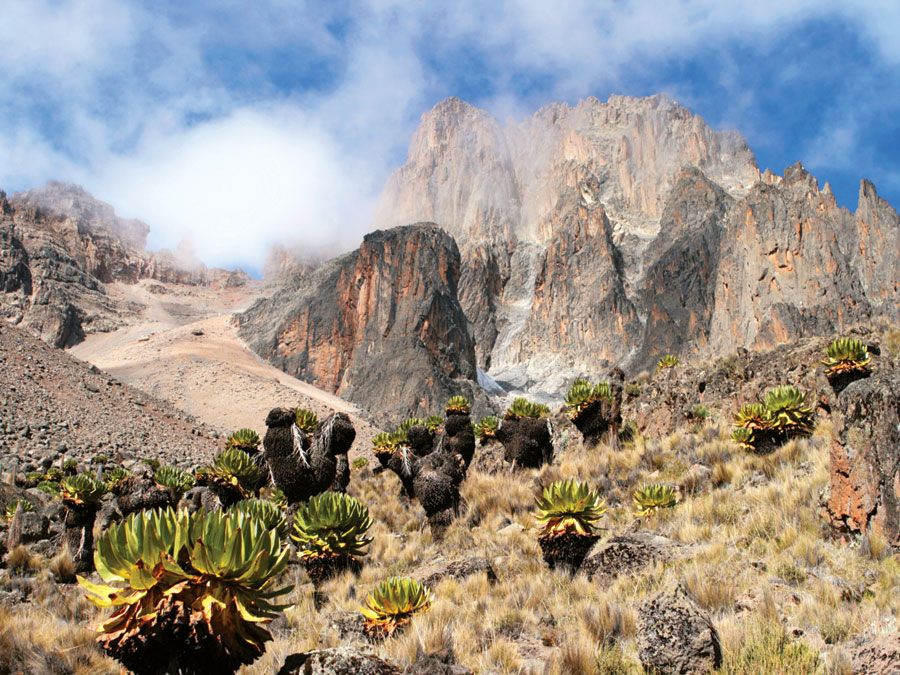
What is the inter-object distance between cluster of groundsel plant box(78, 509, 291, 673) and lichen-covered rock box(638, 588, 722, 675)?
8.50ft

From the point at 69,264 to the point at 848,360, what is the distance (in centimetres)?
12560

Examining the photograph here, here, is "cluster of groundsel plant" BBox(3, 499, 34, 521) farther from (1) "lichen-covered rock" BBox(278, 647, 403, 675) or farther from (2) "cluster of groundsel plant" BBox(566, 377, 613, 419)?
(2) "cluster of groundsel plant" BBox(566, 377, 613, 419)

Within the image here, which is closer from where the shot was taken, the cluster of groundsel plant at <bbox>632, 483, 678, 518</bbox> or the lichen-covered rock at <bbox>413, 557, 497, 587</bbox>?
the lichen-covered rock at <bbox>413, 557, 497, 587</bbox>

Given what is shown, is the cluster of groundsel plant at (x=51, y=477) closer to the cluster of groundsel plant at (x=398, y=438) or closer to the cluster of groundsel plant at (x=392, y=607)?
the cluster of groundsel plant at (x=398, y=438)

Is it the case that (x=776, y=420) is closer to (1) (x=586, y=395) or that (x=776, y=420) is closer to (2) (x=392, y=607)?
(1) (x=586, y=395)

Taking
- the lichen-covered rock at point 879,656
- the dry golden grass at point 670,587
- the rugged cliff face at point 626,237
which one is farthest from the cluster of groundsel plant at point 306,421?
the rugged cliff face at point 626,237

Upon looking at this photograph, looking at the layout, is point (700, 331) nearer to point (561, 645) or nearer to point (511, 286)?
point (511, 286)

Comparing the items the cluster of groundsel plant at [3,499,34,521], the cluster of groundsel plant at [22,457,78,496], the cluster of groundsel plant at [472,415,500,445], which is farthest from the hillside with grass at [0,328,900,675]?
the cluster of groundsel plant at [472,415,500,445]

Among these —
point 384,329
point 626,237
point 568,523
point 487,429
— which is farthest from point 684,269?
point 568,523

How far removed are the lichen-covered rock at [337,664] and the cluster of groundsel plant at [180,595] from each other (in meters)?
0.24

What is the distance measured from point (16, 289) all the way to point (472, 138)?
12776cm

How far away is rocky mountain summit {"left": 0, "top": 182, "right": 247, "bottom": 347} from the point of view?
88812mm

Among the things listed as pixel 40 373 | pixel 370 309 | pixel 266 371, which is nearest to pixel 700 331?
pixel 370 309

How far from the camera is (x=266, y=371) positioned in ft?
225
